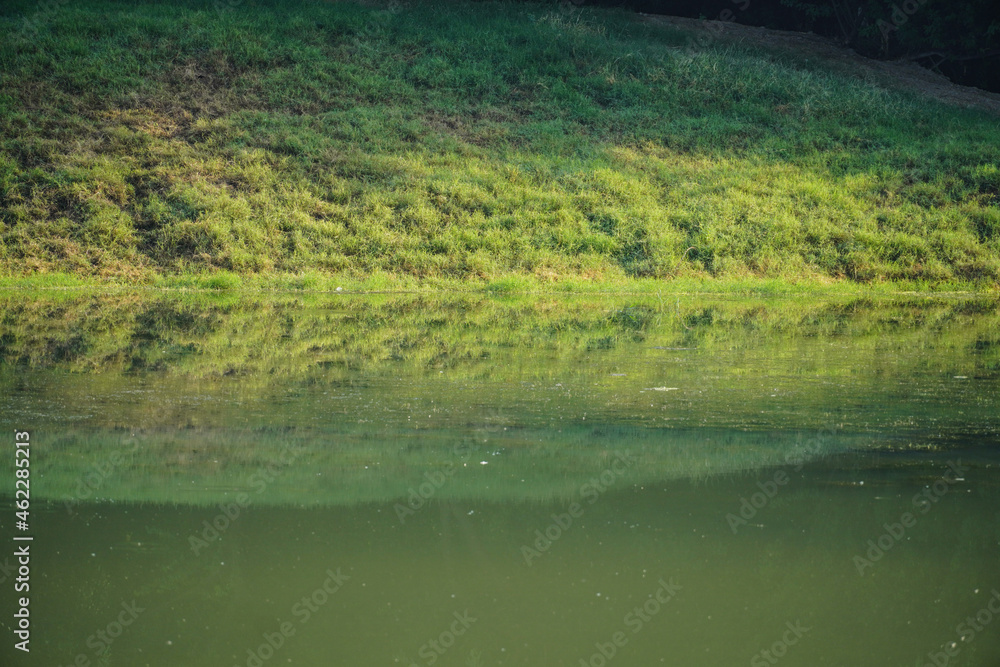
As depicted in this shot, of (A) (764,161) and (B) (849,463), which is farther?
(A) (764,161)

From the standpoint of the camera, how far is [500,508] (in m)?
5.93

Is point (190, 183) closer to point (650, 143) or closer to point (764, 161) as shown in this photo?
point (650, 143)

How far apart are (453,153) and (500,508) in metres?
22.2

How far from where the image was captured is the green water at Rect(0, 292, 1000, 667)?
4348 mm

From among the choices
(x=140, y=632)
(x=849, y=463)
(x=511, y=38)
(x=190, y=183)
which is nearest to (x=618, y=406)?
(x=849, y=463)

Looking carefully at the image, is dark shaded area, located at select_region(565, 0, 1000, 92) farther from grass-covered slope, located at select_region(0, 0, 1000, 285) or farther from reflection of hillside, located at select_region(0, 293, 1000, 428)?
reflection of hillside, located at select_region(0, 293, 1000, 428)

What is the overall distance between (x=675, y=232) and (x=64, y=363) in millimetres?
16297

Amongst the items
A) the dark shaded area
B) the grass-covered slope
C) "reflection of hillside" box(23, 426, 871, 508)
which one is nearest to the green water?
"reflection of hillside" box(23, 426, 871, 508)

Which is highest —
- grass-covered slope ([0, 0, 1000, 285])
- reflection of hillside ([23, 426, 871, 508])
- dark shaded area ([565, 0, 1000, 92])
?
dark shaded area ([565, 0, 1000, 92])

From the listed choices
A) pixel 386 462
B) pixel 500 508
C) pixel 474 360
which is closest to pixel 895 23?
pixel 474 360

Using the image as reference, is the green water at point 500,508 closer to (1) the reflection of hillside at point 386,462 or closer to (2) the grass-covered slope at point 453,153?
(1) the reflection of hillside at point 386,462

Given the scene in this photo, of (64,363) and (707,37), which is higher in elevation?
(707,37)

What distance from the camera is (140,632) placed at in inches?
171

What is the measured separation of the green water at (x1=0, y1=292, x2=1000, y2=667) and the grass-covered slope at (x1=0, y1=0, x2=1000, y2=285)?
11.2 metres
